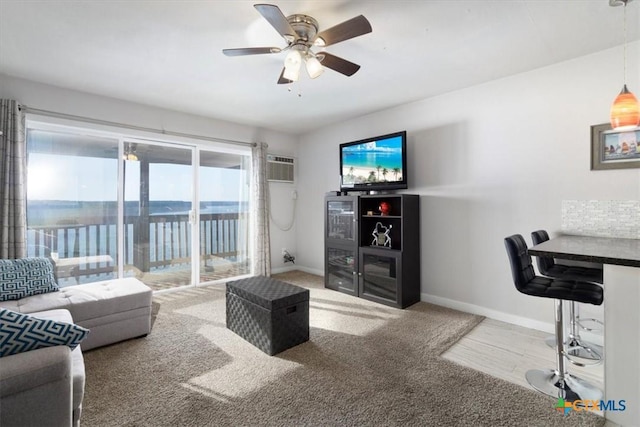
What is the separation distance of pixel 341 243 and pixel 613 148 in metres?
2.71

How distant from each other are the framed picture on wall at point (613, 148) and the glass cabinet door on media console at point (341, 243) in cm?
223

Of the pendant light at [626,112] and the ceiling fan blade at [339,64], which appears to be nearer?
the pendant light at [626,112]

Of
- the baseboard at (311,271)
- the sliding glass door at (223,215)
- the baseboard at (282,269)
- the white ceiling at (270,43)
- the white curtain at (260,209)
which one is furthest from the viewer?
the baseboard at (282,269)

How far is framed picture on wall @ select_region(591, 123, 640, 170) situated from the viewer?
2.24 metres

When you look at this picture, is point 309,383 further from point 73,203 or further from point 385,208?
point 73,203

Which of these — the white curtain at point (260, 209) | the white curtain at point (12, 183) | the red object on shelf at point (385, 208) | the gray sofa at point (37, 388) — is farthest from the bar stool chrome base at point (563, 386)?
the white curtain at point (12, 183)

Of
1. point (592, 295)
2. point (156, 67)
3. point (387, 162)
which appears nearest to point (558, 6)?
point (592, 295)

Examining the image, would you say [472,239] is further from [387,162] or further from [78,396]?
[78,396]

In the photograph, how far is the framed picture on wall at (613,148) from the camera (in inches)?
88.2

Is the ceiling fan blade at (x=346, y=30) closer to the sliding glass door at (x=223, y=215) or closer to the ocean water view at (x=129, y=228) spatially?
the sliding glass door at (x=223, y=215)

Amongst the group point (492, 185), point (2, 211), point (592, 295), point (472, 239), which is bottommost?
point (592, 295)

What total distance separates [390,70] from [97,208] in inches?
138

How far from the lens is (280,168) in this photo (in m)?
4.95

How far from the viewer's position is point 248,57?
247cm
